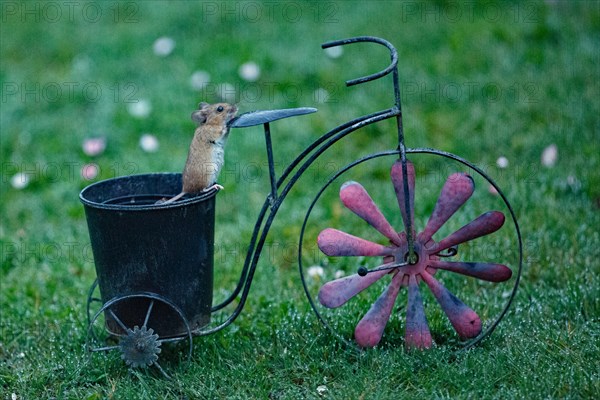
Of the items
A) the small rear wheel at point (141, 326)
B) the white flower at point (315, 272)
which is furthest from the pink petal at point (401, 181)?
the small rear wheel at point (141, 326)

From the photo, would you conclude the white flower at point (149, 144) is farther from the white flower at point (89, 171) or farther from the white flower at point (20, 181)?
the white flower at point (20, 181)

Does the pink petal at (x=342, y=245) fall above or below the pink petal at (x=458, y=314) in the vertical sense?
above

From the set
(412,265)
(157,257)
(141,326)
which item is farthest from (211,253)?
(412,265)

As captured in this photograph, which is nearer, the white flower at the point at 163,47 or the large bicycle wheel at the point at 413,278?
the large bicycle wheel at the point at 413,278

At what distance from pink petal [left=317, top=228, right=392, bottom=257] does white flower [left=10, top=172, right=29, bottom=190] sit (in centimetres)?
267

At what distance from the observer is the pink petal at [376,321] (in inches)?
121

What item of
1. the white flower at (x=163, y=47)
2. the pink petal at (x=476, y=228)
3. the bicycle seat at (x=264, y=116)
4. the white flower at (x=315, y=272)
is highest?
the bicycle seat at (x=264, y=116)

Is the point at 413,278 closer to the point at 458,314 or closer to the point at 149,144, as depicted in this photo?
the point at 458,314

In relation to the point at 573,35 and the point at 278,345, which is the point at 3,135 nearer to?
the point at 278,345

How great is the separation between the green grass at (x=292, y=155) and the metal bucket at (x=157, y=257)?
0.23 metres

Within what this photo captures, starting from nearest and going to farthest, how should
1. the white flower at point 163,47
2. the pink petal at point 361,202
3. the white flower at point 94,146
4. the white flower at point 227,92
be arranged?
the pink petal at point 361,202 < the white flower at point 94,146 < the white flower at point 227,92 < the white flower at point 163,47

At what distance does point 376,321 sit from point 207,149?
3.14 feet

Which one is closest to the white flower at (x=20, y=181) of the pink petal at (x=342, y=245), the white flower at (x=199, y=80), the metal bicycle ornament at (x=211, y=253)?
the white flower at (x=199, y=80)

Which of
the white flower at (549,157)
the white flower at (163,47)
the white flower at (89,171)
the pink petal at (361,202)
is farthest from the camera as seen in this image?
the white flower at (163,47)
